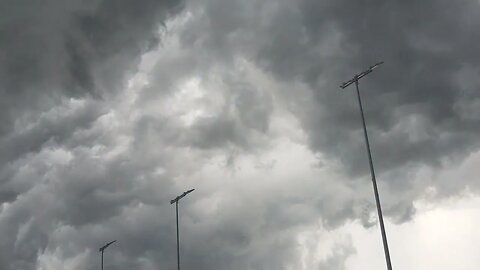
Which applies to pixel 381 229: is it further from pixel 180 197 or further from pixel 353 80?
pixel 180 197

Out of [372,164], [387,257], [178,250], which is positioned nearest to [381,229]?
[387,257]

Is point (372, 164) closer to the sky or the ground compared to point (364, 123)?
closer to the ground

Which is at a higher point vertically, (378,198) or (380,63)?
(380,63)

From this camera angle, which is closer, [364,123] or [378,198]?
[378,198]

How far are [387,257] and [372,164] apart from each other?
819 cm

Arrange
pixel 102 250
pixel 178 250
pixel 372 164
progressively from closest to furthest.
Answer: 1. pixel 372 164
2. pixel 178 250
3. pixel 102 250

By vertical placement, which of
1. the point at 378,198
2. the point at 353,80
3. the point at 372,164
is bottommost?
the point at 378,198

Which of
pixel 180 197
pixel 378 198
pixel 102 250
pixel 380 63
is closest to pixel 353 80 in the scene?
pixel 380 63

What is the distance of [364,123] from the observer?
162 ft

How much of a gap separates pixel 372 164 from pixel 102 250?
74161 millimetres

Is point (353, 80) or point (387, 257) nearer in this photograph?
Result: point (387, 257)

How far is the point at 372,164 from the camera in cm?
4694

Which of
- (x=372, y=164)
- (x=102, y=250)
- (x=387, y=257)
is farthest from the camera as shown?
(x=102, y=250)

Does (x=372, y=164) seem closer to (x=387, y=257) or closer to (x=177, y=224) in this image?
(x=387, y=257)
